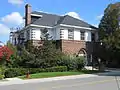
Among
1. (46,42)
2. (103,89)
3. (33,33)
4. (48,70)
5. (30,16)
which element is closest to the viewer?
(103,89)

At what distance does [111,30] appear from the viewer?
1767 inches

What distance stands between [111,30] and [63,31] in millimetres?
8735

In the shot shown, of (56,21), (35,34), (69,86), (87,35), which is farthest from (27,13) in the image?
(69,86)

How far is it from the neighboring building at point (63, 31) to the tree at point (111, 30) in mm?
1789

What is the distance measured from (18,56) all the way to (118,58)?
17233mm

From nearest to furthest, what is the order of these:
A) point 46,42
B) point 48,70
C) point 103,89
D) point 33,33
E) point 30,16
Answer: point 103,89
point 48,70
point 46,42
point 33,33
point 30,16

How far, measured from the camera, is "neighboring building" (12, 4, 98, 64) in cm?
4147

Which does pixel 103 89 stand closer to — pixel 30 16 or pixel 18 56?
pixel 18 56

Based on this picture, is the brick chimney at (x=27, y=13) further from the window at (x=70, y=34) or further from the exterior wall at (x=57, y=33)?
the window at (x=70, y=34)

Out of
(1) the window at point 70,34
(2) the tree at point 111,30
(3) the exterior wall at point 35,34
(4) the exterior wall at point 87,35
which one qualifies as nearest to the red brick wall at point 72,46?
(1) the window at point 70,34

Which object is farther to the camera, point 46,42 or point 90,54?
point 90,54

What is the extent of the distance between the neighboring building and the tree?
179 cm

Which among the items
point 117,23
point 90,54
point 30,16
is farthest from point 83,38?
point 30,16

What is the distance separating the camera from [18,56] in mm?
34719
